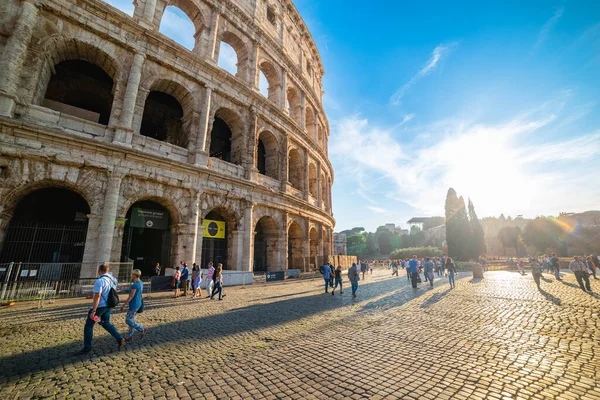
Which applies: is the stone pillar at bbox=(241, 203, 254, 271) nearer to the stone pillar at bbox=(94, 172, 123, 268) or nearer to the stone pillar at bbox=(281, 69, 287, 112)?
the stone pillar at bbox=(94, 172, 123, 268)

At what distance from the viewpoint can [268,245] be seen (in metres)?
17.3

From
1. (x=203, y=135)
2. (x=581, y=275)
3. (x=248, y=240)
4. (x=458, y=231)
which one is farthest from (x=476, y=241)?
(x=203, y=135)

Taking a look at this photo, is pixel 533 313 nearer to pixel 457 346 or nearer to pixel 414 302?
pixel 414 302

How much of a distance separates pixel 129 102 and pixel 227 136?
756cm

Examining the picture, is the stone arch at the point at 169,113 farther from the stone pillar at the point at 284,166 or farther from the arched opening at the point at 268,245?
the arched opening at the point at 268,245

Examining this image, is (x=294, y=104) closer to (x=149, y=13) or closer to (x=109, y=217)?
(x=149, y=13)

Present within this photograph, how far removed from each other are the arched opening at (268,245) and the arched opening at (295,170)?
477 centimetres

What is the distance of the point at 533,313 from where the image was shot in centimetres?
657

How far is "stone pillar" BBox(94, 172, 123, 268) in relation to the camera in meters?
9.90

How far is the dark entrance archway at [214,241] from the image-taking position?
13633mm

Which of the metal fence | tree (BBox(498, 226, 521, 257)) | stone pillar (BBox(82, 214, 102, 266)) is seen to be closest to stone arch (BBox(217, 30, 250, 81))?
stone pillar (BBox(82, 214, 102, 266))

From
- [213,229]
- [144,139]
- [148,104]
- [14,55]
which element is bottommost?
[213,229]

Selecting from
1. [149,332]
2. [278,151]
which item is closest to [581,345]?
[149,332]

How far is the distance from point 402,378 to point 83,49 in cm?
1651
